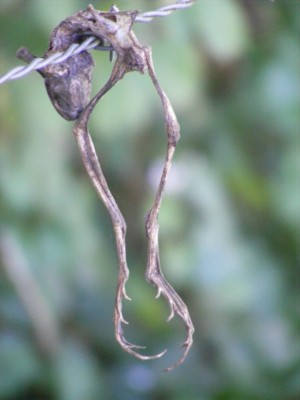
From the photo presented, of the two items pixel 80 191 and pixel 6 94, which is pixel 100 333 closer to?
pixel 80 191

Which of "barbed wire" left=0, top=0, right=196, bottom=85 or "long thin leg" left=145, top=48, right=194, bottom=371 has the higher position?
"barbed wire" left=0, top=0, right=196, bottom=85

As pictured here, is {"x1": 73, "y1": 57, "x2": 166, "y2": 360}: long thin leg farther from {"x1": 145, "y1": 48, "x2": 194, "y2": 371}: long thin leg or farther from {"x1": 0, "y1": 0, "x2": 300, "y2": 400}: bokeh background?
{"x1": 0, "y1": 0, "x2": 300, "y2": 400}: bokeh background

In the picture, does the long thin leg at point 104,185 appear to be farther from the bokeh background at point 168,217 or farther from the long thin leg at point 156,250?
the bokeh background at point 168,217

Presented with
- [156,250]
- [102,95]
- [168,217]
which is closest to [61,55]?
[102,95]

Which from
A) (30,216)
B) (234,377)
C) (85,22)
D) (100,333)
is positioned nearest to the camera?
(85,22)

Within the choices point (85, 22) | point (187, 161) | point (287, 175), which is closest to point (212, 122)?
point (187, 161)

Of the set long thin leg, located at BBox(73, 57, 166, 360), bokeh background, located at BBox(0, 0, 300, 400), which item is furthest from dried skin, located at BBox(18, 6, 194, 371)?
bokeh background, located at BBox(0, 0, 300, 400)

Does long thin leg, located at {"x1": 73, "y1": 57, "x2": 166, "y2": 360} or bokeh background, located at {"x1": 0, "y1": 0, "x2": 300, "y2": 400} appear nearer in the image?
long thin leg, located at {"x1": 73, "y1": 57, "x2": 166, "y2": 360}

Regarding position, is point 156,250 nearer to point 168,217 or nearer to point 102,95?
point 102,95
